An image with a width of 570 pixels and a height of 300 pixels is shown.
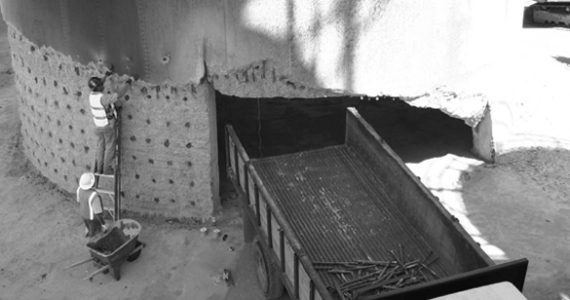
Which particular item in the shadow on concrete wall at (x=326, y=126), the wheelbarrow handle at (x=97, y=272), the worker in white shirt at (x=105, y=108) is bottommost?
the wheelbarrow handle at (x=97, y=272)

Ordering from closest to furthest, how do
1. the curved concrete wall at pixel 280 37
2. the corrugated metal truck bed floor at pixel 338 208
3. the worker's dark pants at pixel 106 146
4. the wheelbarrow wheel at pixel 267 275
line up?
the corrugated metal truck bed floor at pixel 338 208, the wheelbarrow wheel at pixel 267 275, the curved concrete wall at pixel 280 37, the worker's dark pants at pixel 106 146

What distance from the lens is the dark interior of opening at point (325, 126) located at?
488 inches

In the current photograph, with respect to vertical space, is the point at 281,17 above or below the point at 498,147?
above

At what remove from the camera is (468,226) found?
9.97 meters

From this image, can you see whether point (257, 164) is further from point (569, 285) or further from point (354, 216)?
point (569, 285)

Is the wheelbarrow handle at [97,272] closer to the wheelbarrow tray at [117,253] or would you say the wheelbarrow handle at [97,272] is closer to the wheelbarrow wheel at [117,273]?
the wheelbarrow tray at [117,253]

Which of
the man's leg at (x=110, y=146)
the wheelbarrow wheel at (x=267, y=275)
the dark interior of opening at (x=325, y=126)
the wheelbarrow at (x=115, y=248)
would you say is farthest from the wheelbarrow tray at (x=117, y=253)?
the dark interior of opening at (x=325, y=126)

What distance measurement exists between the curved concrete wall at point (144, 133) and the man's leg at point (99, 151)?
32 cm

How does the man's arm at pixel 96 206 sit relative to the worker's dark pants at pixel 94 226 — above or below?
above

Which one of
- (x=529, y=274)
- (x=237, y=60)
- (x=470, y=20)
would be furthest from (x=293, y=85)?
(x=529, y=274)

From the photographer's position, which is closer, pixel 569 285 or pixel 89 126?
pixel 569 285

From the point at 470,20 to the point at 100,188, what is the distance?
6851 mm

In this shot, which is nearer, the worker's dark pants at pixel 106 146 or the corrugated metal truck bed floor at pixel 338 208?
the corrugated metal truck bed floor at pixel 338 208

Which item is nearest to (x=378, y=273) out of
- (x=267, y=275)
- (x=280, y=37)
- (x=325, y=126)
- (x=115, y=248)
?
(x=267, y=275)
